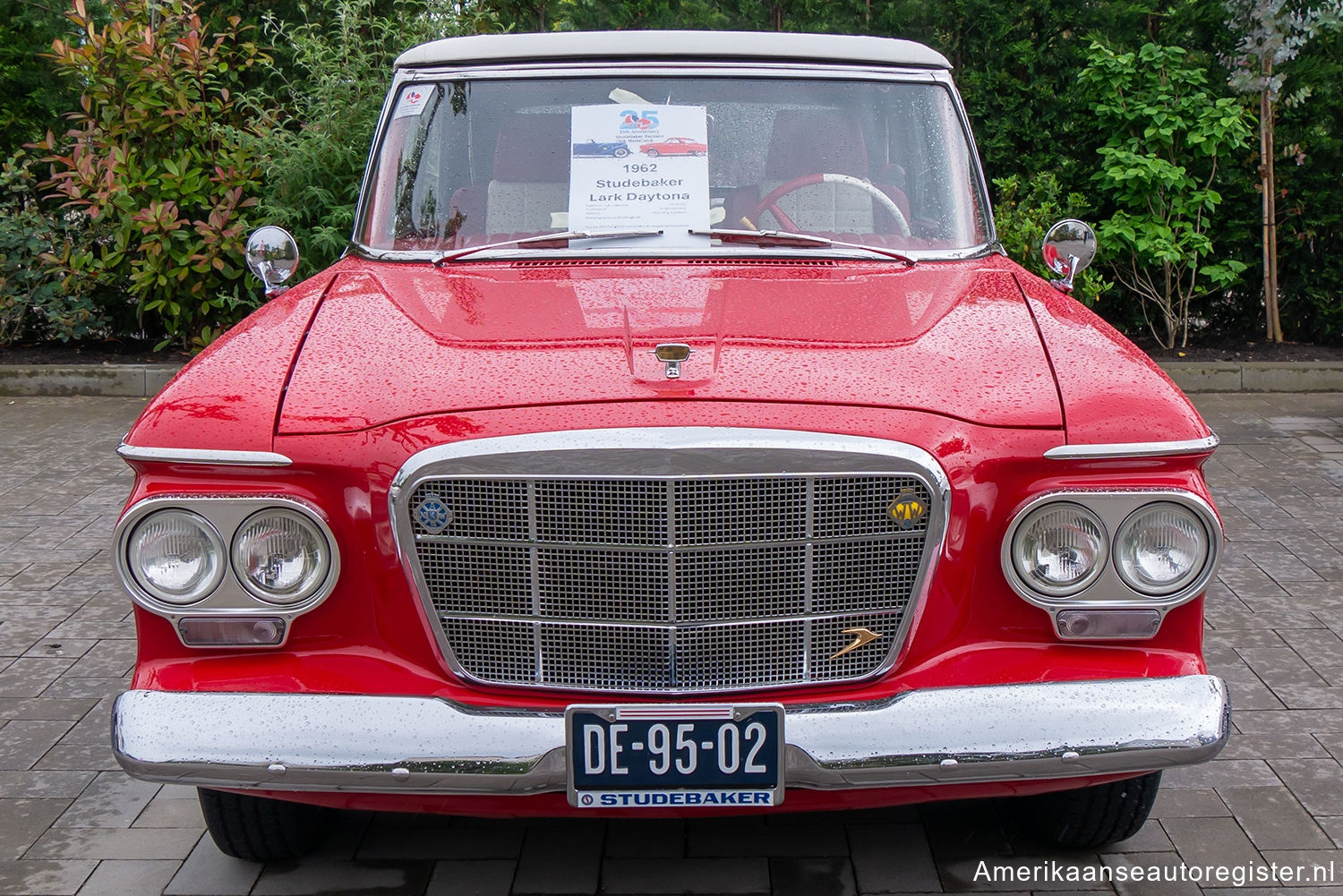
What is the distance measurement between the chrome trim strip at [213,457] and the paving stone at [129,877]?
1150 millimetres

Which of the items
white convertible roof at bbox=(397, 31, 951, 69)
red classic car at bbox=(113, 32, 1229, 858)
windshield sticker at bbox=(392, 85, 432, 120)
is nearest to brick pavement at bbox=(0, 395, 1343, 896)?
red classic car at bbox=(113, 32, 1229, 858)

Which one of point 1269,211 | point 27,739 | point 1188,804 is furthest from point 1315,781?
point 1269,211

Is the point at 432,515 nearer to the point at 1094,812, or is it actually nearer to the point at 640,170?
the point at 640,170

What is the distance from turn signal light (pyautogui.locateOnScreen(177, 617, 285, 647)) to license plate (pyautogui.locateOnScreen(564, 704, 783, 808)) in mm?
640

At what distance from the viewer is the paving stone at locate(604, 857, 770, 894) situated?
306cm

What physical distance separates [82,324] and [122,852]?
21.4 feet

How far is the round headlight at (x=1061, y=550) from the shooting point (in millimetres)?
2643

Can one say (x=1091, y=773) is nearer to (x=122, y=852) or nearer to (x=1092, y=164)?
(x=122, y=852)

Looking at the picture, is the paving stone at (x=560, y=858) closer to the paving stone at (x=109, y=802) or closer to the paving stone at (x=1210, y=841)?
the paving stone at (x=109, y=802)

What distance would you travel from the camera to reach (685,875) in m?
3.12

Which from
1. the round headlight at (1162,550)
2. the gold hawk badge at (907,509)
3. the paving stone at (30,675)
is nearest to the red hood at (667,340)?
the gold hawk badge at (907,509)

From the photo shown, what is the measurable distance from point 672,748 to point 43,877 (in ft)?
5.60

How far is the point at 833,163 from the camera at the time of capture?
12.4 ft

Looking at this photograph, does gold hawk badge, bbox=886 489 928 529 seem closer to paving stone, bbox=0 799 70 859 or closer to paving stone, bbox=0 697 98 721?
paving stone, bbox=0 799 70 859
